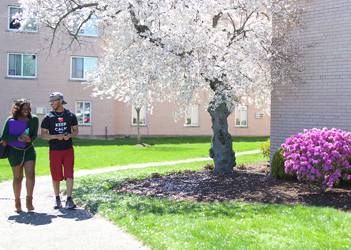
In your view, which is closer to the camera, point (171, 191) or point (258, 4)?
point (171, 191)

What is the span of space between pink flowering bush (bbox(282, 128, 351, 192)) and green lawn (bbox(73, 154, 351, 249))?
911mm

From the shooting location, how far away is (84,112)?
2388 cm

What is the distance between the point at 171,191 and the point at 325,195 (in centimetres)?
303

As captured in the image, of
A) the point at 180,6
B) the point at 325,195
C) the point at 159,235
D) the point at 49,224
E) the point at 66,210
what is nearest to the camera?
the point at 159,235

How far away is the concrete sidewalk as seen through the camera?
457 centimetres

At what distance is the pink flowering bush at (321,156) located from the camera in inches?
252

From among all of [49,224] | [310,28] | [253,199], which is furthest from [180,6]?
[49,224]

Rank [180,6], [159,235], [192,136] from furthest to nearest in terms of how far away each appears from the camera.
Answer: [192,136] → [180,6] → [159,235]

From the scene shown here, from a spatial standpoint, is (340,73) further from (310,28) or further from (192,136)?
(192,136)

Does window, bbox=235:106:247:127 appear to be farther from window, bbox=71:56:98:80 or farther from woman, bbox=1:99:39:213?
woman, bbox=1:99:39:213

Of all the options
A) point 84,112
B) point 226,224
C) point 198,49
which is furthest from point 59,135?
point 84,112

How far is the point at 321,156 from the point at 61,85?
1957 centimetres

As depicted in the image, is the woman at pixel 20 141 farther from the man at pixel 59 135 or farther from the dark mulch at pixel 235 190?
the dark mulch at pixel 235 190

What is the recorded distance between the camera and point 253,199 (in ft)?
21.9
